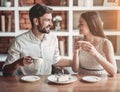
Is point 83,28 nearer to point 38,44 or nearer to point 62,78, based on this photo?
point 38,44

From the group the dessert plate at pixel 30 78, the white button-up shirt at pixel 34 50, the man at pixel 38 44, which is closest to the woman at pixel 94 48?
the man at pixel 38 44

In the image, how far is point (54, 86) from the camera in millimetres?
2105

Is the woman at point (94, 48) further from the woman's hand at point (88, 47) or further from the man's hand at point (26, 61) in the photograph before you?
the man's hand at point (26, 61)

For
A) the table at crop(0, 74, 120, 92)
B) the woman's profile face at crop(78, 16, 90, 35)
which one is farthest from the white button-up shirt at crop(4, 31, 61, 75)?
the table at crop(0, 74, 120, 92)

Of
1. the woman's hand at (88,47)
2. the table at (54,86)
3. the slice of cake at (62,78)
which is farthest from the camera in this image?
the woman's hand at (88,47)

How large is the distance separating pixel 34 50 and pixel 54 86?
2.22ft

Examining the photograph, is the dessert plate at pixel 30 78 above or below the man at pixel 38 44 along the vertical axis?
below

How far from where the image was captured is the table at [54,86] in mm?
2021

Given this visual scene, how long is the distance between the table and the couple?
281 millimetres

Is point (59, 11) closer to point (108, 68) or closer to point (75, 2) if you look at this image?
point (75, 2)

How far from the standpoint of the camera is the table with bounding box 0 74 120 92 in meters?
2.02

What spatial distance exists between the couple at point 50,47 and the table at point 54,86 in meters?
0.28

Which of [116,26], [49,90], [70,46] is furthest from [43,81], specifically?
[116,26]

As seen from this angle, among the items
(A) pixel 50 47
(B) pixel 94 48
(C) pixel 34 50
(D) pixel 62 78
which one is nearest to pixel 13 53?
(C) pixel 34 50
